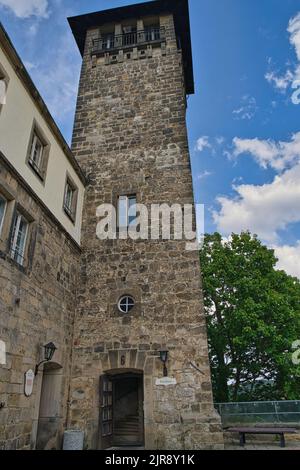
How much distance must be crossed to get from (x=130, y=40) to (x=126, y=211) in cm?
704

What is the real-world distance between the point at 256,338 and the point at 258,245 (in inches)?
155

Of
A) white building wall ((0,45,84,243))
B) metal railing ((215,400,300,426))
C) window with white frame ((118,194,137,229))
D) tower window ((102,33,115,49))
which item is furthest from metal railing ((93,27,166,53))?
metal railing ((215,400,300,426))

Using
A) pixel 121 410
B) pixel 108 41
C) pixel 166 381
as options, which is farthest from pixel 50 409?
pixel 108 41

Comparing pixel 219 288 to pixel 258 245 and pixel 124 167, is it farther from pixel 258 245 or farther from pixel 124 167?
pixel 124 167

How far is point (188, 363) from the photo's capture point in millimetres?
6219

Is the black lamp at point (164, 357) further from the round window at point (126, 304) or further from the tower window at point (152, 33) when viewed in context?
the tower window at point (152, 33)

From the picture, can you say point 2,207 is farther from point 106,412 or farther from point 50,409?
point 106,412

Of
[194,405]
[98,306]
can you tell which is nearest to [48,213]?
[98,306]

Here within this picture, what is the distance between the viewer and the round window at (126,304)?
6.98m

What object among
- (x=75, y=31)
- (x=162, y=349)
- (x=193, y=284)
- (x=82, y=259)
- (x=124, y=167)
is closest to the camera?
(x=162, y=349)

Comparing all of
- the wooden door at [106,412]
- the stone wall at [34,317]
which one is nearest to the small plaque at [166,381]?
the wooden door at [106,412]

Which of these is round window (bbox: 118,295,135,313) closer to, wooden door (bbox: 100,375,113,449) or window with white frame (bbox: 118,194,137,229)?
wooden door (bbox: 100,375,113,449)

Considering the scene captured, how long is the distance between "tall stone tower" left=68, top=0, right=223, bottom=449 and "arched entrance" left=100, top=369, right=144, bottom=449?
0.03 m
